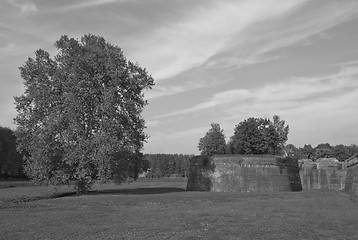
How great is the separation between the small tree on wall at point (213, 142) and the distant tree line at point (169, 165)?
63341 mm

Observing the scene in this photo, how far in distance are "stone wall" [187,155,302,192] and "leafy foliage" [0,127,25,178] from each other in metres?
59.8

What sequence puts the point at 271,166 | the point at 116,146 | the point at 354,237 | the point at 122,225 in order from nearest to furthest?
1. the point at 354,237
2. the point at 122,225
3. the point at 116,146
4. the point at 271,166

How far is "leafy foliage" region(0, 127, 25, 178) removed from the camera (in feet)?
313

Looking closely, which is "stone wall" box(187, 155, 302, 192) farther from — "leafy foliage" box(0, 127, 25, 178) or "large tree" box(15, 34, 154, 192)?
"leafy foliage" box(0, 127, 25, 178)

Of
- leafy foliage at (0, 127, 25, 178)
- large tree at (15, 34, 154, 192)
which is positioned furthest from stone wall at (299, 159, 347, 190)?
leafy foliage at (0, 127, 25, 178)

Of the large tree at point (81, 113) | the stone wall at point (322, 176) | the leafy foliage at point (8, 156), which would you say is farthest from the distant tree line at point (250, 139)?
the large tree at point (81, 113)

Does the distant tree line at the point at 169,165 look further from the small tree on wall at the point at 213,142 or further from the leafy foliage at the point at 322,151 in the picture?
the small tree on wall at the point at 213,142

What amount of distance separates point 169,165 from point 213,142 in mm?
69799

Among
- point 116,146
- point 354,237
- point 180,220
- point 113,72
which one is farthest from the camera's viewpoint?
point 113,72

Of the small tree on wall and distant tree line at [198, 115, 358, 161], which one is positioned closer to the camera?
distant tree line at [198, 115, 358, 161]

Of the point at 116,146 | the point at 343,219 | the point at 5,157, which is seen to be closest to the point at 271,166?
the point at 116,146

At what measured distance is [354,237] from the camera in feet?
45.7

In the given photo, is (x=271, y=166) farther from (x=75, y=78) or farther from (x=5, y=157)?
(x=5, y=157)

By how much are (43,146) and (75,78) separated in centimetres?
704
